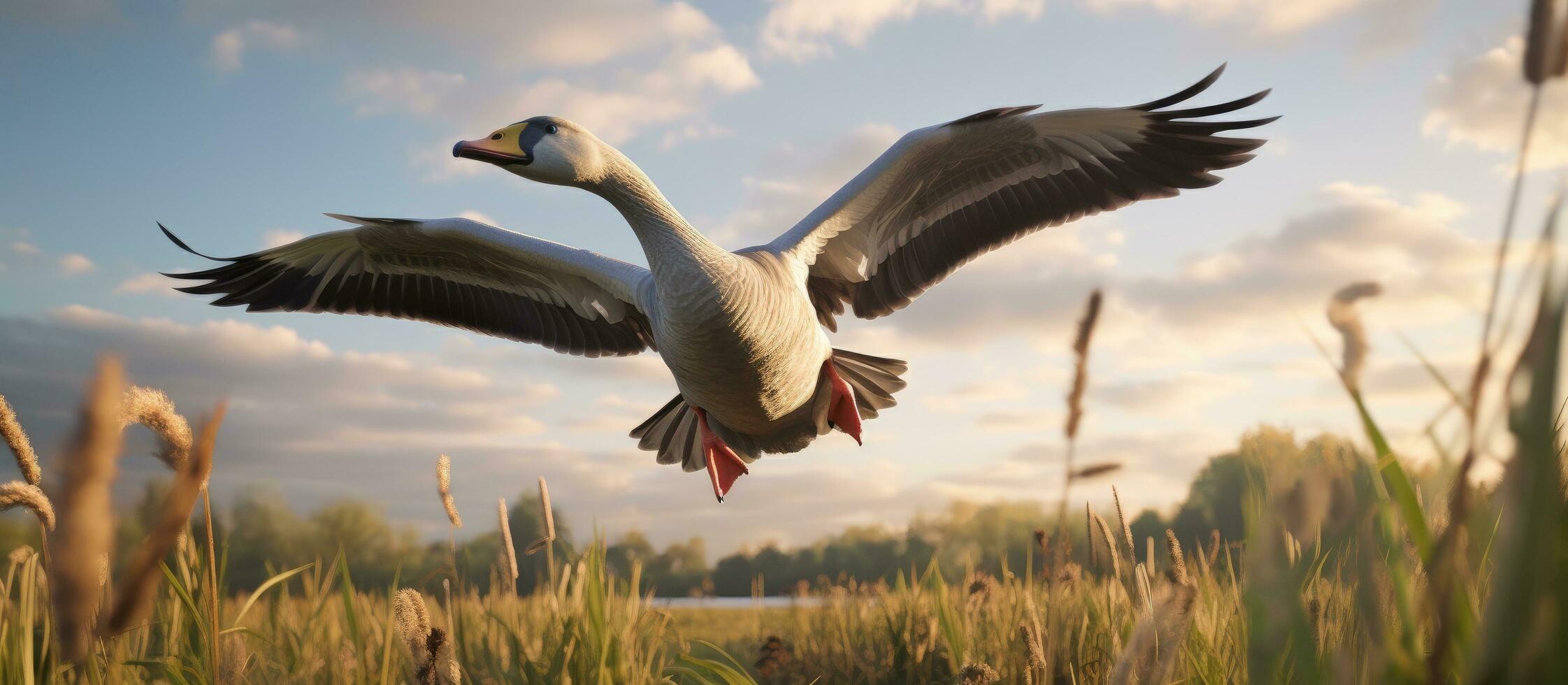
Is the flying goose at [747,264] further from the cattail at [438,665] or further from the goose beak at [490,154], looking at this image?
the cattail at [438,665]

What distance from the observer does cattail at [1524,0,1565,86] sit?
0.83 m

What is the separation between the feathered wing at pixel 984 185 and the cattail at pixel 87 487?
4829 mm

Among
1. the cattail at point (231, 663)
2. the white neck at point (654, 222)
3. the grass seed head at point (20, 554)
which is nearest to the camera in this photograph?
the cattail at point (231, 663)

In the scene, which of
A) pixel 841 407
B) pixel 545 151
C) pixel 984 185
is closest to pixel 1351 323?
pixel 545 151

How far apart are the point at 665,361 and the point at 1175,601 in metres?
4.30

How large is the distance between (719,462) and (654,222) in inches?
74.6

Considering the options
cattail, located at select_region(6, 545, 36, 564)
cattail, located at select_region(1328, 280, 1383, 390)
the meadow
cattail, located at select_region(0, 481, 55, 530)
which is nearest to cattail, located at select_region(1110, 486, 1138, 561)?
the meadow

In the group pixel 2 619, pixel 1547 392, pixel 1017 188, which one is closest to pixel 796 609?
pixel 1017 188

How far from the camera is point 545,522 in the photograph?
167 inches

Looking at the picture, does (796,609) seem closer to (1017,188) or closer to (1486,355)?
(1017,188)

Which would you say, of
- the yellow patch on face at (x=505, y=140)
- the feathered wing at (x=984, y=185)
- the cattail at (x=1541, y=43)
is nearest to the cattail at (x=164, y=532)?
the cattail at (x=1541, y=43)

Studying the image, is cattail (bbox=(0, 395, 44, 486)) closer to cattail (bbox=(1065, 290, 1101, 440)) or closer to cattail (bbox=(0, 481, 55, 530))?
cattail (bbox=(0, 481, 55, 530))

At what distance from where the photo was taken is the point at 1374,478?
4.08 ft

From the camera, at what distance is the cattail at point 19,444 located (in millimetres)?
2688
